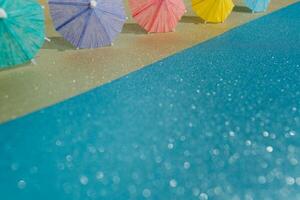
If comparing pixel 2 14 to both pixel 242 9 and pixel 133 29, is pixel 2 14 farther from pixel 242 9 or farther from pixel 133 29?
pixel 242 9

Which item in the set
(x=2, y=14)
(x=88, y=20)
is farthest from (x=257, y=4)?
(x=2, y=14)

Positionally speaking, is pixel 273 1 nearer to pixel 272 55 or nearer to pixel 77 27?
pixel 272 55

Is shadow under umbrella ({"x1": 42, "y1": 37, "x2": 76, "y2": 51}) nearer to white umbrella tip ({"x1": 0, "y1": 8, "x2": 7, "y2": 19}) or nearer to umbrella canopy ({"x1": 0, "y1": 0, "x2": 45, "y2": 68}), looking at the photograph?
umbrella canopy ({"x1": 0, "y1": 0, "x2": 45, "y2": 68})

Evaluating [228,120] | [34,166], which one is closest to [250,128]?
[228,120]

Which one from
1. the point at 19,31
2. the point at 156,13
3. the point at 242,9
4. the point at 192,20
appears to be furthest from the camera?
the point at 242,9

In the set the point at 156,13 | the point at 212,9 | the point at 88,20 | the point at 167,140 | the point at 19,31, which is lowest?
the point at 167,140

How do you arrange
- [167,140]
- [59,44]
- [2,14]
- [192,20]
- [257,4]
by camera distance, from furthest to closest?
1. [257,4]
2. [192,20]
3. [59,44]
4. [2,14]
5. [167,140]

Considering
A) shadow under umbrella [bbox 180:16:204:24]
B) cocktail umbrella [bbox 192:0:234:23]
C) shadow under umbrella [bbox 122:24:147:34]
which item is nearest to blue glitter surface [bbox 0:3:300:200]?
shadow under umbrella [bbox 122:24:147:34]
